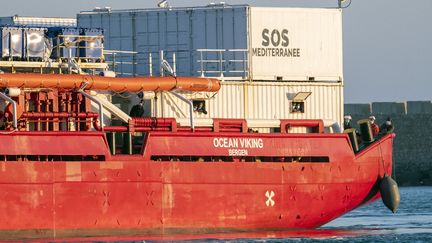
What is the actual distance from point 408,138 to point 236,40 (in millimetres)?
35879

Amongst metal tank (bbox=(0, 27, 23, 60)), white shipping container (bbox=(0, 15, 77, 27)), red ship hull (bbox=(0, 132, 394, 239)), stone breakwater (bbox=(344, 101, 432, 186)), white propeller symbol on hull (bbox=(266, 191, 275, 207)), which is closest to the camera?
red ship hull (bbox=(0, 132, 394, 239))

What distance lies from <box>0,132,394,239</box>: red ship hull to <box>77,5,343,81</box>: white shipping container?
10.8 feet

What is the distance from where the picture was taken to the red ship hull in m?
43.6

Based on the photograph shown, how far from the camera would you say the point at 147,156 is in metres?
45.3

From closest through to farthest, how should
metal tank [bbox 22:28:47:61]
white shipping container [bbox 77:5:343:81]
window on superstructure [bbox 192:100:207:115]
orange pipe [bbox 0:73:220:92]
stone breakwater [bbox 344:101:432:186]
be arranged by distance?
orange pipe [bbox 0:73:220:92]
metal tank [bbox 22:28:47:61]
window on superstructure [bbox 192:100:207:115]
white shipping container [bbox 77:5:343:81]
stone breakwater [bbox 344:101:432:186]

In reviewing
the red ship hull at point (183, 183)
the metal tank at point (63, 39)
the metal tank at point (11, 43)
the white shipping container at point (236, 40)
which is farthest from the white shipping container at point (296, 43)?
the metal tank at point (11, 43)

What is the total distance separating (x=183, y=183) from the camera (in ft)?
151

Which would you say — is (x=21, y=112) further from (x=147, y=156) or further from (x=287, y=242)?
(x=287, y=242)

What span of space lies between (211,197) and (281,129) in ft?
10.7

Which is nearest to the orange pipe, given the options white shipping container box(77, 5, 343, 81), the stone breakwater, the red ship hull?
the red ship hull

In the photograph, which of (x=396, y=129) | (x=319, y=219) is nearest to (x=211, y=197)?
(x=319, y=219)

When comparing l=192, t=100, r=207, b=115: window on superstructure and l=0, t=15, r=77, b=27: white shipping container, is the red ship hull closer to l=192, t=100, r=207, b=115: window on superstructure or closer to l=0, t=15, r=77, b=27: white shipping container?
l=192, t=100, r=207, b=115: window on superstructure

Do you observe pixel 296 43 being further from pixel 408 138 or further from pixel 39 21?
pixel 408 138

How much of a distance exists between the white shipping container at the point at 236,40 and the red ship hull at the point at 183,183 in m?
3.28
